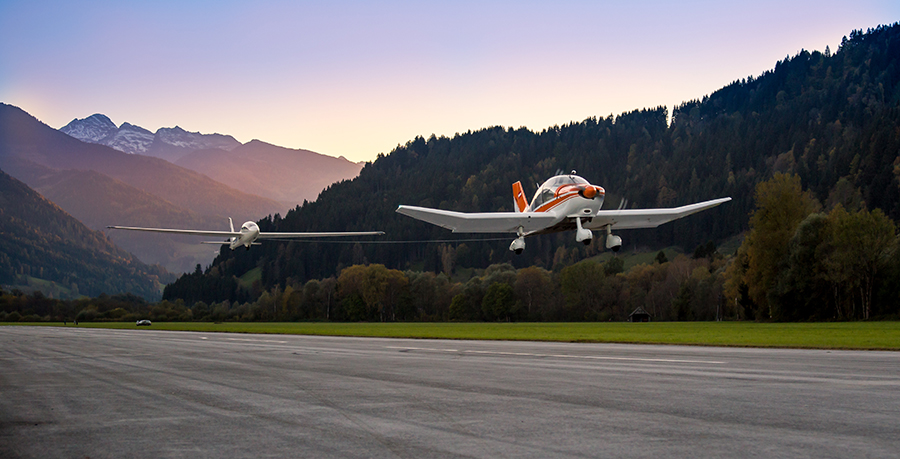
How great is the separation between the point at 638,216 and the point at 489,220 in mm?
10681

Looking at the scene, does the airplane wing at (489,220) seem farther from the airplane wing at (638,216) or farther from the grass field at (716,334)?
the grass field at (716,334)

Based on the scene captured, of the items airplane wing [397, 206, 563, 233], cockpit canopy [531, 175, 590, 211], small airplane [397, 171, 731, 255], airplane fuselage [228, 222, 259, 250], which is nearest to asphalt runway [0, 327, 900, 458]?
small airplane [397, 171, 731, 255]

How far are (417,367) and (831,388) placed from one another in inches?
478

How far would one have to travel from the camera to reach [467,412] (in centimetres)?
1212

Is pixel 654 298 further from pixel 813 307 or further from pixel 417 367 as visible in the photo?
pixel 417 367

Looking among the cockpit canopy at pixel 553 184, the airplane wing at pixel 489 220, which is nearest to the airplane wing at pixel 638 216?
the cockpit canopy at pixel 553 184

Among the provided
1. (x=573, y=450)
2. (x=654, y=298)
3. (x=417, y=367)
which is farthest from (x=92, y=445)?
(x=654, y=298)

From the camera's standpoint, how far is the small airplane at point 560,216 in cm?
4256

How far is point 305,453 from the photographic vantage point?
8922 mm

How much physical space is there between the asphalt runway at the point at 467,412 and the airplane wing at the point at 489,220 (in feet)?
72.6

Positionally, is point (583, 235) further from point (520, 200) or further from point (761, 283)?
point (761, 283)

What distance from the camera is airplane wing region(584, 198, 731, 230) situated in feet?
152

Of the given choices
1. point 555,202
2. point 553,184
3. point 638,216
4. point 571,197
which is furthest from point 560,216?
point 638,216

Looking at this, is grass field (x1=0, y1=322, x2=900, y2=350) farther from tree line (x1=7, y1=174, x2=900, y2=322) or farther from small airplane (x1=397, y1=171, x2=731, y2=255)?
tree line (x1=7, y1=174, x2=900, y2=322)
